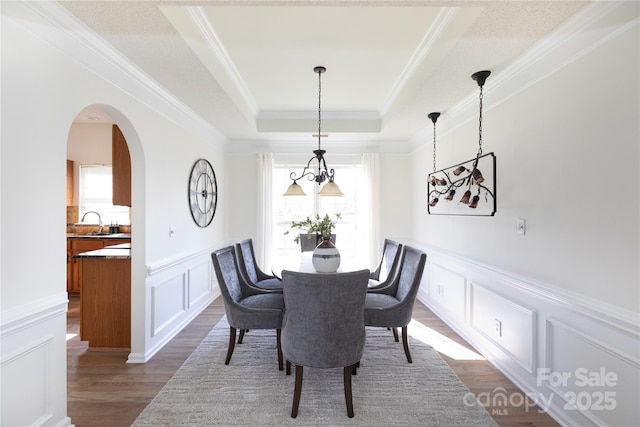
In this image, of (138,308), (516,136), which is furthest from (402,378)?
(138,308)

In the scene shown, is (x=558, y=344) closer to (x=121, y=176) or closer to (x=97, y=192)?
(x=121, y=176)

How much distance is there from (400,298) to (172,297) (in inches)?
94.0

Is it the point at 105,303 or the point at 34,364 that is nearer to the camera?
the point at 34,364

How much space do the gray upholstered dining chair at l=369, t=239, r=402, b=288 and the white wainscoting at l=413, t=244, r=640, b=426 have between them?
720mm

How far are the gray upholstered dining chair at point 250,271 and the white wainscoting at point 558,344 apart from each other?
80.5 inches

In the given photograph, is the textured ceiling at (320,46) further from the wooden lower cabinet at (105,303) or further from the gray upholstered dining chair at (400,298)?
the wooden lower cabinet at (105,303)

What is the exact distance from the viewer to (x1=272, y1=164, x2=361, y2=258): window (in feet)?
16.8

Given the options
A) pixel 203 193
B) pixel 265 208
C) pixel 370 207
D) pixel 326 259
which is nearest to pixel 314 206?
pixel 265 208

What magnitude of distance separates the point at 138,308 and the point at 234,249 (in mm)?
991

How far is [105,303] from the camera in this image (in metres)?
2.86

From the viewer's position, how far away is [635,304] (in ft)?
4.98

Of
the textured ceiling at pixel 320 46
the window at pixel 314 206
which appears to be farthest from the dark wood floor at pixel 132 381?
the textured ceiling at pixel 320 46

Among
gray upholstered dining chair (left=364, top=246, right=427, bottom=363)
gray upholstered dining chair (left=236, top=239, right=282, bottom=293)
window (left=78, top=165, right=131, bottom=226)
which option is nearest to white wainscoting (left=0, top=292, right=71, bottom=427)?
gray upholstered dining chair (left=236, top=239, right=282, bottom=293)

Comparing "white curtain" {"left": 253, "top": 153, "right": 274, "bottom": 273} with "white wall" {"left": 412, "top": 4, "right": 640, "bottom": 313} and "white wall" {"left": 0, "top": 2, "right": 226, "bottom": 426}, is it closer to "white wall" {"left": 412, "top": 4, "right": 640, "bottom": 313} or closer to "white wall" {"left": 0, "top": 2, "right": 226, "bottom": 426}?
"white wall" {"left": 0, "top": 2, "right": 226, "bottom": 426}
